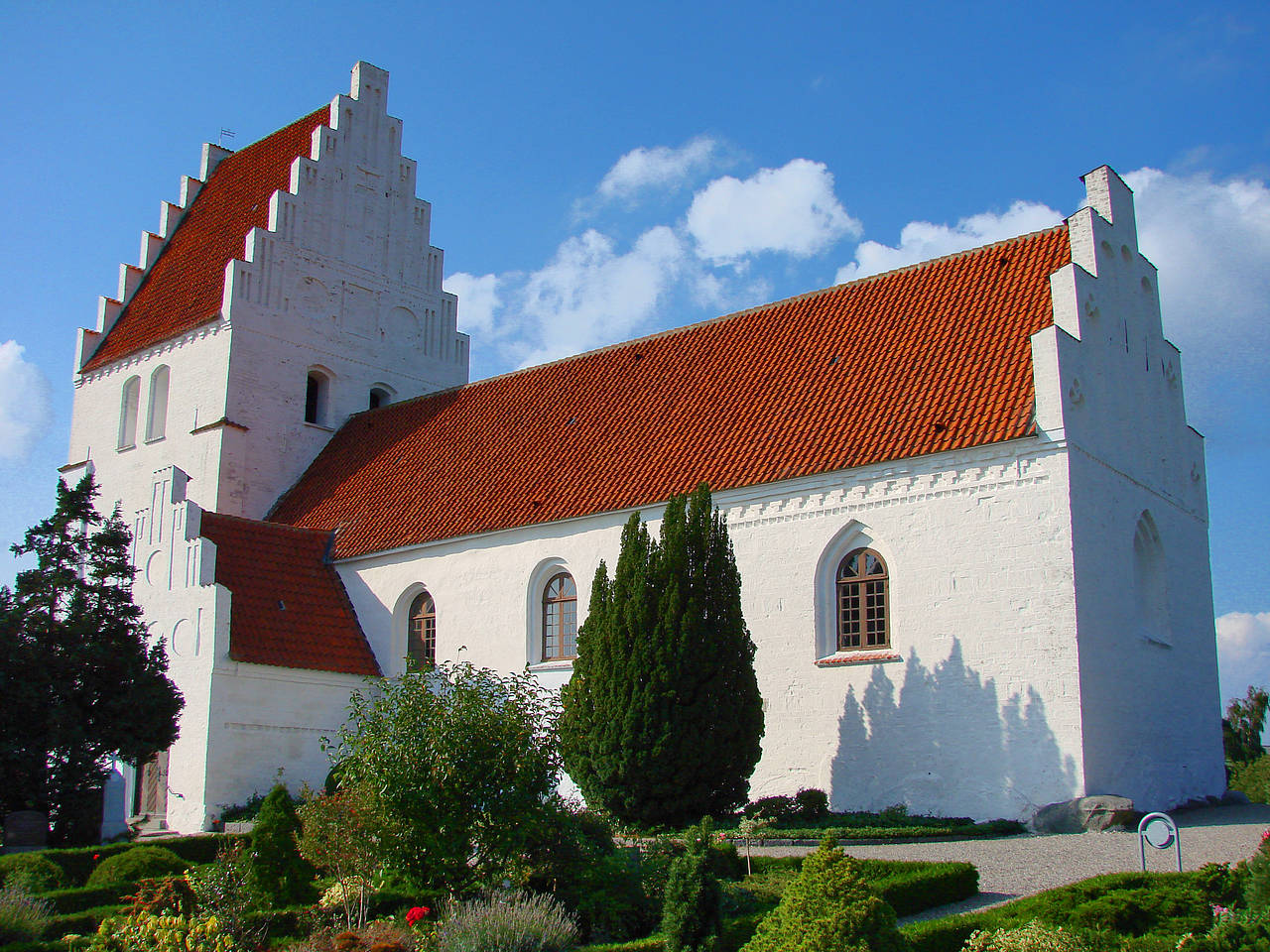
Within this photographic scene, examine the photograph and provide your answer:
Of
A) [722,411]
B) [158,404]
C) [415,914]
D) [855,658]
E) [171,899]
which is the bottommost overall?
[415,914]

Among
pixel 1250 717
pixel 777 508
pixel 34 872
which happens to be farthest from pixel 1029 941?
pixel 1250 717

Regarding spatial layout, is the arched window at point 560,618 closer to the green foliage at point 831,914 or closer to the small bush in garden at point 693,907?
the small bush in garden at point 693,907

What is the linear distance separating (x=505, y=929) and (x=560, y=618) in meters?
11.8

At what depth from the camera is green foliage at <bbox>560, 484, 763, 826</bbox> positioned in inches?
598

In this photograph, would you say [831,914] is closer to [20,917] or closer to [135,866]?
[20,917]

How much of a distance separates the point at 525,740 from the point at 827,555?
7.17 m

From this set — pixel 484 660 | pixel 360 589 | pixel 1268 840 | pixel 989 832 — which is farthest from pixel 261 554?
pixel 1268 840

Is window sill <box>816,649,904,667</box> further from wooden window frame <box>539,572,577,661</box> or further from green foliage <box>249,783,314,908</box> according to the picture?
green foliage <box>249,783,314,908</box>

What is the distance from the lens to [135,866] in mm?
13445

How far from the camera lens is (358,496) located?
2531 cm

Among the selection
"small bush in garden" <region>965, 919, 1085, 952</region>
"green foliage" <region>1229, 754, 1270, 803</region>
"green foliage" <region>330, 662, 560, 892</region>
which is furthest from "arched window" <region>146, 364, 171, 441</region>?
"small bush in garden" <region>965, 919, 1085, 952</region>

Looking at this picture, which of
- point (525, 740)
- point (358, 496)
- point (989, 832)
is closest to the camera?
point (525, 740)

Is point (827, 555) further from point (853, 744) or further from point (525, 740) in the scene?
point (525, 740)

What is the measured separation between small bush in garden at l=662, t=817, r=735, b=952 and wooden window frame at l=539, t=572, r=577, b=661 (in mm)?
11430
